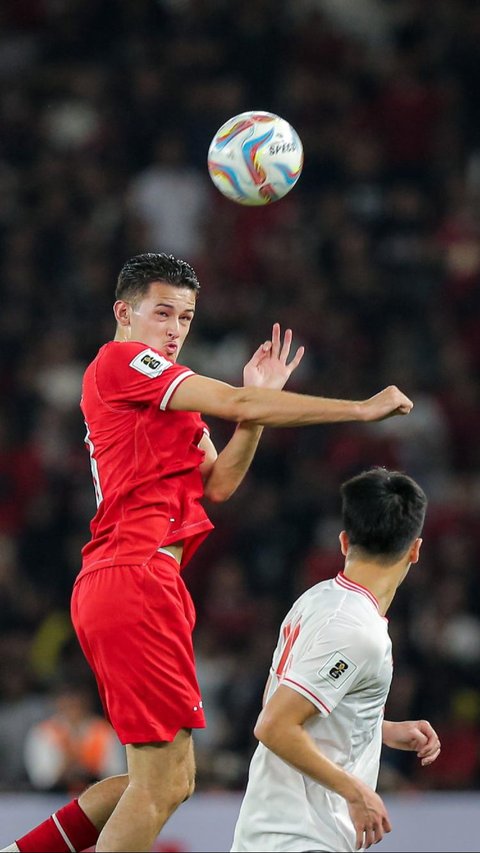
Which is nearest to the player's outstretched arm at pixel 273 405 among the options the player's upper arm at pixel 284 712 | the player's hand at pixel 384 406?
the player's hand at pixel 384 406

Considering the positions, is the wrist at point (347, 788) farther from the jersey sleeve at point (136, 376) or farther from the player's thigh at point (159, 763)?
the jersey sleeve at point (136, 376)

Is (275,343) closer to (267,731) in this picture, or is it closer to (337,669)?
(337,669)

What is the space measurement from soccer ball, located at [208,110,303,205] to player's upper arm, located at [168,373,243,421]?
0.83 meters

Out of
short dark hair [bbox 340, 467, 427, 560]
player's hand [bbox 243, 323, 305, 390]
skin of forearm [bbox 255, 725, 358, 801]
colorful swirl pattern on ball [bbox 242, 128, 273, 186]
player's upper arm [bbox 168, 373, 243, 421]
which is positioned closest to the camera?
skin of forearm [bbox 255, 725, 358, 801]

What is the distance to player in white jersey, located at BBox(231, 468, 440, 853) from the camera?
11.4 feet

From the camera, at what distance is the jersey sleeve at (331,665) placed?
3.51 m

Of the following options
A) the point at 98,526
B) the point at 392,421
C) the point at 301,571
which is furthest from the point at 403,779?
the point at 98,526

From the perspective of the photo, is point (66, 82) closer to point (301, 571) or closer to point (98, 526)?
point (301, 571)

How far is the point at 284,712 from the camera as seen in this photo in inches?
137

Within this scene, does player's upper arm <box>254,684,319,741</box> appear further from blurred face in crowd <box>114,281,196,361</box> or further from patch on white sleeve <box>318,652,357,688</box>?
blurred face in crowd <box>114,281,196,361</box>

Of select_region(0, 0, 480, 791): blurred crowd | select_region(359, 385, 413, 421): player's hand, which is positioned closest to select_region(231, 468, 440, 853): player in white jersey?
select_region(359, 385, 413, 421): player's hand

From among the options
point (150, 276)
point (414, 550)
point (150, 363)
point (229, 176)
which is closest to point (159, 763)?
point (414, 550)

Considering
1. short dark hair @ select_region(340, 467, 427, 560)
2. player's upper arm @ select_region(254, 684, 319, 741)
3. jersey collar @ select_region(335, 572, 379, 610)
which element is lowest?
player's upper arm @ select_region(254, 684, 319, 741)

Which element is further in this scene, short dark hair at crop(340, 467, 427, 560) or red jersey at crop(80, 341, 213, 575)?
red jersey at crop(80, 341, 213, 575)
